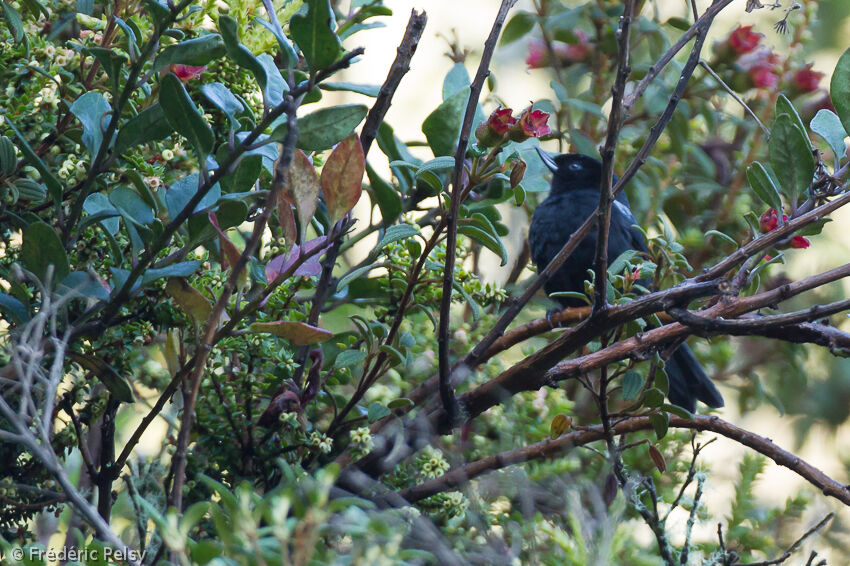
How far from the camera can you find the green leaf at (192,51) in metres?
0.93

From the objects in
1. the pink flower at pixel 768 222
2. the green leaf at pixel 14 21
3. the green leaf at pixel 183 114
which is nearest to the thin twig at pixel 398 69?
the green leaf at pixel 183 114

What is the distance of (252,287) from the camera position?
1.22 meters

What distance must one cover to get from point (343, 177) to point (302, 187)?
2.0 inches

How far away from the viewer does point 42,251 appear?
92cm

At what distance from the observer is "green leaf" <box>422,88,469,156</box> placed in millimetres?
1158

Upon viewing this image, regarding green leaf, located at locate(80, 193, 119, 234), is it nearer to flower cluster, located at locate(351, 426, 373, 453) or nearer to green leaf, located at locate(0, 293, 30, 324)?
green leaf, located at locate(0, 293, 30, 324)

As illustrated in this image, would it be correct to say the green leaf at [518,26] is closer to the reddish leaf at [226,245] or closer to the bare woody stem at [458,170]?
the bare woody stem at [458,170]

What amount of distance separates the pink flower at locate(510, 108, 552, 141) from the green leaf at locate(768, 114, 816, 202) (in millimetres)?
282

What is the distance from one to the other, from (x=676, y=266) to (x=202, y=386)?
2.47ft

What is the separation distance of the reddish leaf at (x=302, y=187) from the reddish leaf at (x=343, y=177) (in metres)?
0.02

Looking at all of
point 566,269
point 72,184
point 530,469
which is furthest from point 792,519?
point 72,184

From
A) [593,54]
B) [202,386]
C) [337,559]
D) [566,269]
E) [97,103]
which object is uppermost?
[593,54]

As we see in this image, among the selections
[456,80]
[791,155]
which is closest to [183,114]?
[456,80]

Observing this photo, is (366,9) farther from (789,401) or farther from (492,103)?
(789,401)
